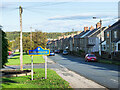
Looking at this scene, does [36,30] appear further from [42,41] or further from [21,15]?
[21,15]

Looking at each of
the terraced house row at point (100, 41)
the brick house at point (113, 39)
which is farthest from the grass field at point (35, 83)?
the brick house at point (113, 39)

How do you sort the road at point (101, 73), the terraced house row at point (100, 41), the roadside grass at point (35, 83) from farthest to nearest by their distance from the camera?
the terraced house row at point (100, 41)
the road at point (101, 73)
the roadside grass at point (35, 83)

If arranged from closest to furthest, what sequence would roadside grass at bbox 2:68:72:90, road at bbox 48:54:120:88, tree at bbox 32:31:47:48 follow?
1. roadside grass at bbox 2:68:72:90
2. road at bbox 48:54:120:88
3. tree at bbox 32:31:47:48

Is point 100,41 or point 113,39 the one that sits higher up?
point 113,39

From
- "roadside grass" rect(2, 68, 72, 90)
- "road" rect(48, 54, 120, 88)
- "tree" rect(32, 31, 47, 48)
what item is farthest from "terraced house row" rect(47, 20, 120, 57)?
"roadside grass" rect(2, 68, 72, 90)

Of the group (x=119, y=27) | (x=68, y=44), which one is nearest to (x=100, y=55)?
(x=119, y=27)

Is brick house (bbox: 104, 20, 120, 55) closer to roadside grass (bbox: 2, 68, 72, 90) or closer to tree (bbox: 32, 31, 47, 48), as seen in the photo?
tree (bbox: 32, 31, 47, 48)

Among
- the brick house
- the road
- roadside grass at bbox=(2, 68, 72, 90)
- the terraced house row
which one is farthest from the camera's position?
the terraced house row

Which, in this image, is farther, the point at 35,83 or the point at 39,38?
the point at 39,38

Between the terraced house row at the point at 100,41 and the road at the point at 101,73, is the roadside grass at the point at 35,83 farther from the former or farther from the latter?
the terraced house row at the point at 100,41

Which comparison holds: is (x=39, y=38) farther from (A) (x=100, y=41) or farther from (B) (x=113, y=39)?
(A) (x=100, y=41)

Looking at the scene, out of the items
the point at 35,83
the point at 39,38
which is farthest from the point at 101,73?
the point at 39,38

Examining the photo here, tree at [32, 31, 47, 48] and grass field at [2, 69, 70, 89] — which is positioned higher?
tree at [32, 31, 47, 48]

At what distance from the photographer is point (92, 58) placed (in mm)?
38031
